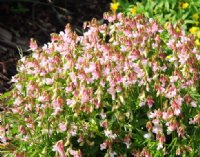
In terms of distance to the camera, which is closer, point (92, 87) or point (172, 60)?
point (92, 87)

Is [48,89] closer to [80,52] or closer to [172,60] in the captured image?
[80,52]

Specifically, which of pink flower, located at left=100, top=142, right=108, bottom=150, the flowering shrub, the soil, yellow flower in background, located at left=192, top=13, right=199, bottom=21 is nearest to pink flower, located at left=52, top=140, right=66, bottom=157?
the flowering shrub

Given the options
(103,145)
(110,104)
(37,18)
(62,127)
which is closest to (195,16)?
(37,18)

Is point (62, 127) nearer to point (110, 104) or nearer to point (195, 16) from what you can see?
point (110, 104)

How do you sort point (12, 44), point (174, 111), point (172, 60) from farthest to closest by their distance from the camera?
point (12, 44), point (172, 60), point (174, 111)

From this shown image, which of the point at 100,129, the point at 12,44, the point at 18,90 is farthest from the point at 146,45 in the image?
the point at 12,44

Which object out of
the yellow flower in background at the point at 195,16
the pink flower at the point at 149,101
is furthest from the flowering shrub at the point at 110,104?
the yellow flower in background at the point at 195,16
